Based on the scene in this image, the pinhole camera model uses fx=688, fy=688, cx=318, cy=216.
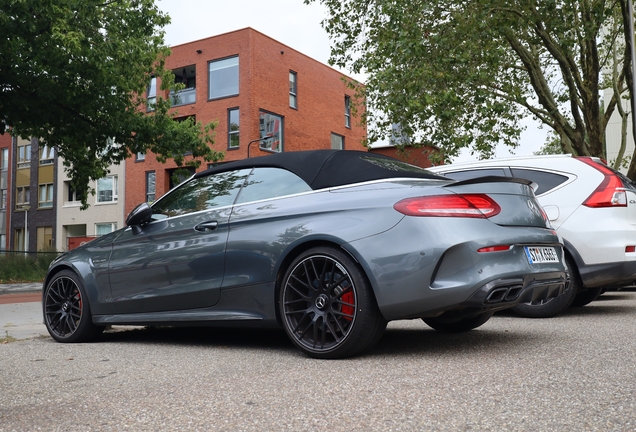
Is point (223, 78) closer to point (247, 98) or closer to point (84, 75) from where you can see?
point (247, 98)

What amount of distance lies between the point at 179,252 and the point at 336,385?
7.29 ft

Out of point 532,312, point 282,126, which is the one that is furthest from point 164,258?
point 282,126

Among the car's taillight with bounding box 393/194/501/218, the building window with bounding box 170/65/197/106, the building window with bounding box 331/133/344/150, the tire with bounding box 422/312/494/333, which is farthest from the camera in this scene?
the building window with bounding box 331/133/344/150

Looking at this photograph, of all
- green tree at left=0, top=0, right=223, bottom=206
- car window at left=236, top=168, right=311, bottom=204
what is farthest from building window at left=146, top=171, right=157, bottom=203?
car window at left=236, top=168, right=311, bottom=204

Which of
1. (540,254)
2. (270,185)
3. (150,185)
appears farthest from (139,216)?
(150,185)

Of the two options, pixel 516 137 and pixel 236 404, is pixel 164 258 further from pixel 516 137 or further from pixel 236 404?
pixel 516 137

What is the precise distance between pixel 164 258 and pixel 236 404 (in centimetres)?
246

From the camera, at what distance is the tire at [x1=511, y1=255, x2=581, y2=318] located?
680 cm

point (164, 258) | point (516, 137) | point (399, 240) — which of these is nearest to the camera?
point (399, 240)

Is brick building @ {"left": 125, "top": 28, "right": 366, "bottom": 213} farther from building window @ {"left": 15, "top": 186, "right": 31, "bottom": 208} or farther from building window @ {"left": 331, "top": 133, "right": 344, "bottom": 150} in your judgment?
building window @ {"left": 15, "top": 186, "right": 31, "bottom": 208}

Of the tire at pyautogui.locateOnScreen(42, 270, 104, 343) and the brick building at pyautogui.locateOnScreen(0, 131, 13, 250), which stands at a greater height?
the brick building at pyautogui.locateOnScreen(0, 131, 13, 250)

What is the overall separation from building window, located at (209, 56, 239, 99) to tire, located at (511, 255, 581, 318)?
100 feet

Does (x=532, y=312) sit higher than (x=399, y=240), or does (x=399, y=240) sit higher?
(x=399, y=240)

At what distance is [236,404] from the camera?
3.24 m
